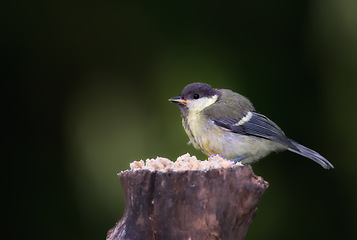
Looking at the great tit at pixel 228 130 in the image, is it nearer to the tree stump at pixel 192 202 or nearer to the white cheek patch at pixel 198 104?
the white cheek patch at pixel 198 104

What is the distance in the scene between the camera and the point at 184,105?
10.4 feet

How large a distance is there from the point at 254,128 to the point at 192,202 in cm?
123

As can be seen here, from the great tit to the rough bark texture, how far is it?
39.9 inches

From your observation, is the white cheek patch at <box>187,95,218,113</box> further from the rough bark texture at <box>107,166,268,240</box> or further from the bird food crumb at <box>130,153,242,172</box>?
the rough bark texture at <box>107,166,268,240</box>

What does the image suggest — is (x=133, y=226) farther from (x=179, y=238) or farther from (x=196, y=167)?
(x=196, y=167)

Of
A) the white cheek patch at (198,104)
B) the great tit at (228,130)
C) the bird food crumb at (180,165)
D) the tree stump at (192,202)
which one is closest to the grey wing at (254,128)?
the great tit at (228,130)

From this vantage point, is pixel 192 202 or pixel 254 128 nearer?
pixel 192 202

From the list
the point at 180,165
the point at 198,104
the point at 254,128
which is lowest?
the point at 254,128

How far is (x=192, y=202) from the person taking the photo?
199cm

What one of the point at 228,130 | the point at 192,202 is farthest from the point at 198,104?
the point at 192,202

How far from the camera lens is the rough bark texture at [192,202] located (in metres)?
1.98

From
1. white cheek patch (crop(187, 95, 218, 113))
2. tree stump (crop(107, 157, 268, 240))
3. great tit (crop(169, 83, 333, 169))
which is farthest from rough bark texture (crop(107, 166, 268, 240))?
white cheek patch (crop(187, 95, 218, 113))

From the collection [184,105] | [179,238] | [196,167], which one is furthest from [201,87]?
[179,238]

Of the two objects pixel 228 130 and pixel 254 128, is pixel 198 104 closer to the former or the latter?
pixel 228 130
